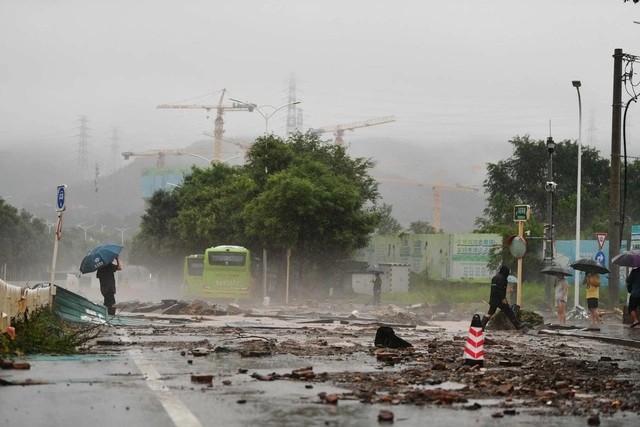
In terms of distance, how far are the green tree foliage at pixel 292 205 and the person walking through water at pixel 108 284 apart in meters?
33.5

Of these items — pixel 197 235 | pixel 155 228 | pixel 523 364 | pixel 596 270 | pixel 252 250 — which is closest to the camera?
pixel 523 364

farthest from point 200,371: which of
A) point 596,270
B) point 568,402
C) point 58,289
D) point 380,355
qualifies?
point 596,270

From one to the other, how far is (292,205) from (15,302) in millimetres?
49097

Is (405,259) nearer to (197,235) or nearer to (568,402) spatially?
(197,235)

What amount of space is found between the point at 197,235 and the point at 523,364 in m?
75.2

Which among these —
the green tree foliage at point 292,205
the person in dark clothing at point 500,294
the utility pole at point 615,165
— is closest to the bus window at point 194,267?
the green tree foliage at point 292,205

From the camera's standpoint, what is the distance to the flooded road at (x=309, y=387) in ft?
32.3

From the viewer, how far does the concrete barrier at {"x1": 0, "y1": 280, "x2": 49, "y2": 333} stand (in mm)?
17328

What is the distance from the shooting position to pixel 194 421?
30.7 ft

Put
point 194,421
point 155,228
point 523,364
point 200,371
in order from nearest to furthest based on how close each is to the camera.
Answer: point 194,421 → point 200,371 → point 523,364 → point 155,228

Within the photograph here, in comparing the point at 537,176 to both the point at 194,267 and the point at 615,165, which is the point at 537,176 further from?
the point at 615,165

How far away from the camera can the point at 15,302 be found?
19.2 metres

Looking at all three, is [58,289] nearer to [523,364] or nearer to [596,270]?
[523,364]

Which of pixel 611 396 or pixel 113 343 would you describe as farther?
pixel 113 343
